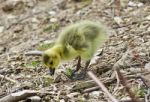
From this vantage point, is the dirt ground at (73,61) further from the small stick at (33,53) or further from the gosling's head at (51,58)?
the gosling's head at (51,58)

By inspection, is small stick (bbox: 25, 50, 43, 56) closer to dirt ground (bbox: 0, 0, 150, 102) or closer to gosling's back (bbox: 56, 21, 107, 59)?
dirt ground (bbox: 0, 0, 150, 102)

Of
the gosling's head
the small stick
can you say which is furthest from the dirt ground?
the gosling's head

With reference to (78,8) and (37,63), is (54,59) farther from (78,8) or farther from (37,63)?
(78,8)

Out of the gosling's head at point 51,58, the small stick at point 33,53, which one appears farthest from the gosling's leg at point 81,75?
the small stick at point 33,53

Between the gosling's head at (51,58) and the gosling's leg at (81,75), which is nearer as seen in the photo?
the gosling's head at (51,58)

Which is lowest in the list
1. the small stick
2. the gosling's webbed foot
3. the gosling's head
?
the small stick

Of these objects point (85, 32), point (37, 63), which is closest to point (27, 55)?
point (37, 63)

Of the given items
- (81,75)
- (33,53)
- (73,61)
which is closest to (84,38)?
(81,75)

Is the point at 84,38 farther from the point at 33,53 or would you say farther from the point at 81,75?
the point at 33,53
